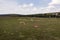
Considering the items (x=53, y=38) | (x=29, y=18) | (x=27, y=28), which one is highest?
(x=29, y=18)

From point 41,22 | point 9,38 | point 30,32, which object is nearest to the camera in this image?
point 9,38

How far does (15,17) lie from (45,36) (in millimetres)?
1132

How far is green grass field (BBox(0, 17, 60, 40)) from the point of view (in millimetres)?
3977

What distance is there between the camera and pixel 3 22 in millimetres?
4191

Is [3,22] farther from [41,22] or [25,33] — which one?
[41,22]

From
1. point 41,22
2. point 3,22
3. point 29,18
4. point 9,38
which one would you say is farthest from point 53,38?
point 3,22

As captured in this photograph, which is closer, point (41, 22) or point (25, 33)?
point (25, 33)

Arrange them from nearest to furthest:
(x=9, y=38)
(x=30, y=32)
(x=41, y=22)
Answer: (x=9, y=38) < (x=30, y=32) < (x=41, y=22)

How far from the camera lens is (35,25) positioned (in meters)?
4.37

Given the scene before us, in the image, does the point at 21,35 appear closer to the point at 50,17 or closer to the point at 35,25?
the point at 35,25

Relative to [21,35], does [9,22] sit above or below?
above

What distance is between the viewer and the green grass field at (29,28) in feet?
13.0

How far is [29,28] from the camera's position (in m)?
4.22

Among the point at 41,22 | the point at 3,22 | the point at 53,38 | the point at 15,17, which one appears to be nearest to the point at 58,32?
the point at 53,38
